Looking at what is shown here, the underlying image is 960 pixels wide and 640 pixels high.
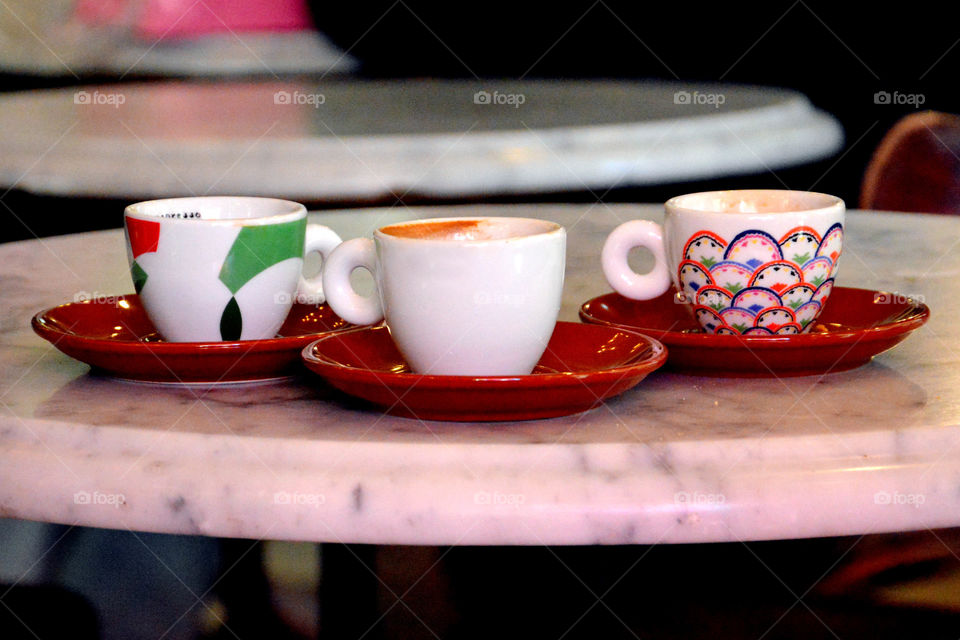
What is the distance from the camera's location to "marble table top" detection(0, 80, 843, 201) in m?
1.73

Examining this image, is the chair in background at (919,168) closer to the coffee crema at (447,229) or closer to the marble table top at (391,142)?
the marble table top at (391,142)

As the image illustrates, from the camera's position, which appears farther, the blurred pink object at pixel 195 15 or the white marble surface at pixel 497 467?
the blurred pink object at pixel 195 15

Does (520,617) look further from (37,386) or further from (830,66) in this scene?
(830,66)

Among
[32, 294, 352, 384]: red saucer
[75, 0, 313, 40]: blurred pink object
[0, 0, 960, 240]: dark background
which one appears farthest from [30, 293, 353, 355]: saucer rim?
[75, 0, 313, 40]: blurred pink object

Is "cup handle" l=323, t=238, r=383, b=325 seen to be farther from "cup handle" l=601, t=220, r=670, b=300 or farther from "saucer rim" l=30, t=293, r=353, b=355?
"cup handle" l=601, t=220, r=670, b=300

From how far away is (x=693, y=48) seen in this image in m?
2.77

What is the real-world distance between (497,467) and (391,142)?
4.82 ft

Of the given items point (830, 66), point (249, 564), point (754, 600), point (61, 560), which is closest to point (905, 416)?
point (754, 600)

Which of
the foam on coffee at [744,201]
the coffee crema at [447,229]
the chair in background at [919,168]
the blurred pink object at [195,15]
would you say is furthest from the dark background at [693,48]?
the coffee crema at [447,229]

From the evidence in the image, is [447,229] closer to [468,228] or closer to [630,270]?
[468,228]

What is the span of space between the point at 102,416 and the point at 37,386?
0.07m

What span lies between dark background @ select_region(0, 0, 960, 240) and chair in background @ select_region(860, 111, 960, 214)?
0.81 m

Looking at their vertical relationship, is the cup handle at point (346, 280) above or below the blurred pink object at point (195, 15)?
below

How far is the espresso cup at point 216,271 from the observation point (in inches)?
23.0
